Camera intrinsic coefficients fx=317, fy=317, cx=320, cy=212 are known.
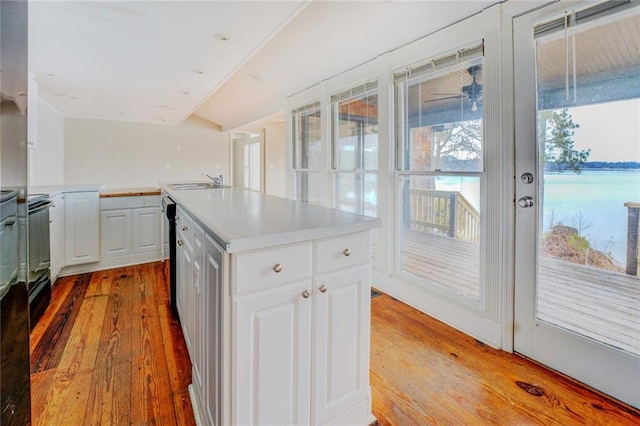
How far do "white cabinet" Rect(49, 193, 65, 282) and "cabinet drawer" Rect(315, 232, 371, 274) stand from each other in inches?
120

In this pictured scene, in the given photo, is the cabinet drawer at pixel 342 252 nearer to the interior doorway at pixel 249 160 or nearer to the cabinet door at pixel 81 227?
the cabinet door at pixel 81 227

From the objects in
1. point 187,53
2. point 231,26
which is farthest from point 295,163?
point 231,26

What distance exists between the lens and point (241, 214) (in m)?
1.40

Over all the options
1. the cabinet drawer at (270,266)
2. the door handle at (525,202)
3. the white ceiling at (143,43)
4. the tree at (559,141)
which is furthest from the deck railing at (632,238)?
the white ceiling at (143,43)

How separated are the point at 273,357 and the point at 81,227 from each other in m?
3.34

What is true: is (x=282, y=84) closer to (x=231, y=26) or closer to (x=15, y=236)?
(x=231, y=26)

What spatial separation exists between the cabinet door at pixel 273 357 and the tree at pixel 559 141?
156cm

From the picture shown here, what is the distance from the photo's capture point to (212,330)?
1.13 metres

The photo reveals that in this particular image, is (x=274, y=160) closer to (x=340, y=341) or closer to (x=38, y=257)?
(x=38, y=257)

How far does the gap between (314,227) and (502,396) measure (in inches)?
52.2

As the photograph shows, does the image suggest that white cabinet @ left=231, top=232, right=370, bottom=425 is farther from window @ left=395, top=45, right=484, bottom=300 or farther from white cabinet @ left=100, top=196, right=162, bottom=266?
white cabinet @ left=100, top=196, right=162, bottom=266

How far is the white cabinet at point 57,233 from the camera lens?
3.00m

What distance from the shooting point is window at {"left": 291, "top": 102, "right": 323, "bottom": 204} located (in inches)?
154

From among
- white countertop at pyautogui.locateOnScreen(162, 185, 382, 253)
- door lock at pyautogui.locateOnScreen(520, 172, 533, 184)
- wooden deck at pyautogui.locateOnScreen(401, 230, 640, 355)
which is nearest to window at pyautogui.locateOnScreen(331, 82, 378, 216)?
wooden deck at pyautogui.locateOnScreen(401, 230, 640, 355)
